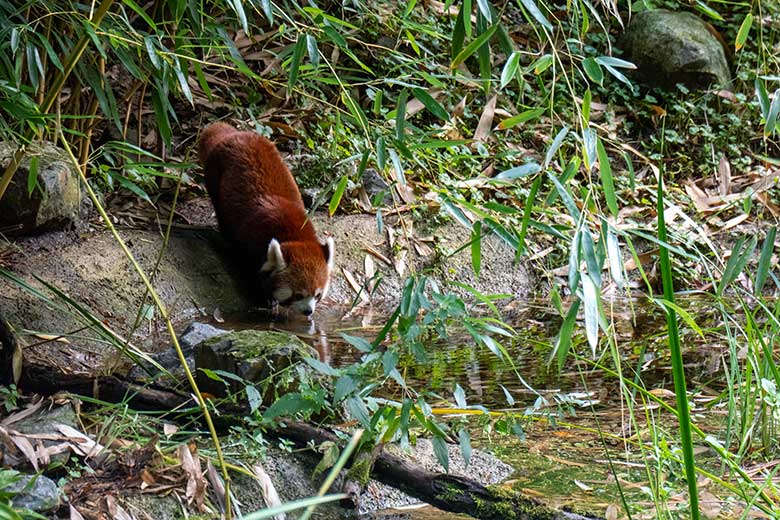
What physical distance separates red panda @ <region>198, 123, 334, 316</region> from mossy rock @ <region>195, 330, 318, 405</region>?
8.10 ft

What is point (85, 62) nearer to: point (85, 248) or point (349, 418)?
point (85, 248)

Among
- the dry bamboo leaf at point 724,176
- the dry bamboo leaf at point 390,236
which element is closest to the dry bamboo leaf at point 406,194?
the dry bamboo leaf at point 390,236

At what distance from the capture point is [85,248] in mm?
4977

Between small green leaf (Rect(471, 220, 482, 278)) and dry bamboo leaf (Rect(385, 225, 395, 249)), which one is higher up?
small green leaf (Rect(471, 220, 482, 278))

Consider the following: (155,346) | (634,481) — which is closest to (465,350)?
(155,346)

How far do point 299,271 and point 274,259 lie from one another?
0.16 m

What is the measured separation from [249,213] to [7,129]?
260cm

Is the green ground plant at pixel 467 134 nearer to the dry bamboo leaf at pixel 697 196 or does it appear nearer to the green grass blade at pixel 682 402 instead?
the green grass blade at pixel 682 402

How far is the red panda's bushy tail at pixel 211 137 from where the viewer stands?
5906 mm

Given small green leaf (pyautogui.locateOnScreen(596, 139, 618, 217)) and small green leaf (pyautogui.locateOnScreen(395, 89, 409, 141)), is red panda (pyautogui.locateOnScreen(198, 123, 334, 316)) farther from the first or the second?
small green leaf (pyautogui.locateOnScreen(596, 139, 618, 217))

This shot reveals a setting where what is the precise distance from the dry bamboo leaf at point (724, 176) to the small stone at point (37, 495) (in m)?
6.05

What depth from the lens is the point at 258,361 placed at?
113 inches

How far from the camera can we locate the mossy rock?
2.81 m

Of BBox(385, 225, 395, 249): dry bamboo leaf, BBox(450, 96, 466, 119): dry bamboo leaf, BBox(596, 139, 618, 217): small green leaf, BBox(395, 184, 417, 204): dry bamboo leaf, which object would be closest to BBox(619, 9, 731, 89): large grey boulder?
BBox(450, 96, 466, 119): dry bamboo leaf
